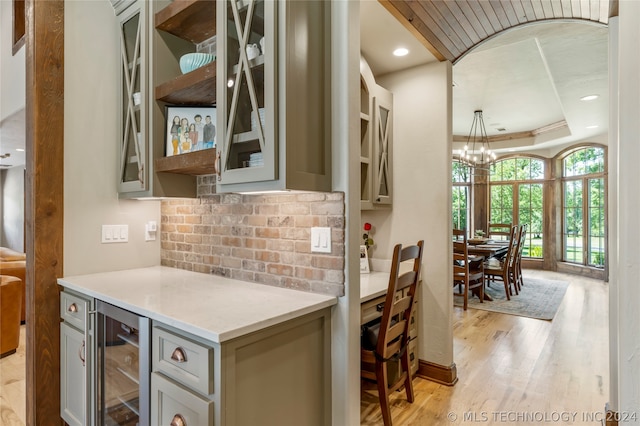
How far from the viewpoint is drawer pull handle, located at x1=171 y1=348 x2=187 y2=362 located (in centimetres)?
128

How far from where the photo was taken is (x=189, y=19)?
2.04 metres

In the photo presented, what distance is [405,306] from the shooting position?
89.9 inches

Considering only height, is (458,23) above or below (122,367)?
above

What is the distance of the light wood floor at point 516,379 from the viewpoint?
2352 mm

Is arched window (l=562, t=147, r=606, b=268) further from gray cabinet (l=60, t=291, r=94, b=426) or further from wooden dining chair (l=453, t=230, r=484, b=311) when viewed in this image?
gray cabinet (l=60, t=291, r=94, b=426)

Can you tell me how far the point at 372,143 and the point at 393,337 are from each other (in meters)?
1.42

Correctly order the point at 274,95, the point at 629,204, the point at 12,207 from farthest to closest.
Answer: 1. the point at 12,207
2. the point at 274,95
3. the point at 629,204

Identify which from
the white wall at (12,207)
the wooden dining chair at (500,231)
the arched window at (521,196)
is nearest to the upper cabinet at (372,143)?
the wooden dining chair at (500,231)

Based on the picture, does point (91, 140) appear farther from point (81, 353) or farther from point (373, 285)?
point (373, 285)

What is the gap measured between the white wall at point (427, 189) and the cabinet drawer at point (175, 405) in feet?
6.80

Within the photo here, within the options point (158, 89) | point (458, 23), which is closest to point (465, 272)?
point (458, 23)

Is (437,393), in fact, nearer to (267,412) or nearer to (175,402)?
(267,412)

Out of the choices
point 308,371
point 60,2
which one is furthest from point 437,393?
point 60,2

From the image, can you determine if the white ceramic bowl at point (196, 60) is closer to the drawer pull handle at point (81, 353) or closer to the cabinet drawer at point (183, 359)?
the cabinet drawer at point (183, 359)
